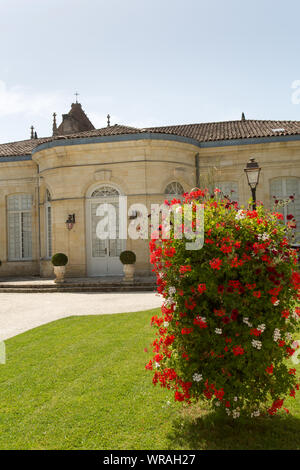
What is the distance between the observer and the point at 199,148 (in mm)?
17578

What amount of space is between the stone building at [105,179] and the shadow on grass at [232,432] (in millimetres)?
11932

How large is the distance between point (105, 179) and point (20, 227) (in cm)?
555

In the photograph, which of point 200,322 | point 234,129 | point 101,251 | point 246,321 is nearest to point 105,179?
point 101,251

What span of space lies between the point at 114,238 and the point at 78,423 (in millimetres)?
12682

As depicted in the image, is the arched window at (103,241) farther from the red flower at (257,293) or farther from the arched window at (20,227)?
the red flower at (257,293)

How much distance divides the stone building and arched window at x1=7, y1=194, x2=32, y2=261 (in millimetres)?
47

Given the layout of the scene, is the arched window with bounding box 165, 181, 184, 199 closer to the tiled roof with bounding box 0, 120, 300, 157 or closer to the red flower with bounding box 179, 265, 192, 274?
the tiled roof with bounding box 0, 120, 300, 157

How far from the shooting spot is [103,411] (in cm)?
410

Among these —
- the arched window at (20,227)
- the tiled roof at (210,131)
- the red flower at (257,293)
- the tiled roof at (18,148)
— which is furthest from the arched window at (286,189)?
the red flower at (257,293)

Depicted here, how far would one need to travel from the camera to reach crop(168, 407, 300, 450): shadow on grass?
3.32m

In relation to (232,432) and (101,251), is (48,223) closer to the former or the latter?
(101,251)

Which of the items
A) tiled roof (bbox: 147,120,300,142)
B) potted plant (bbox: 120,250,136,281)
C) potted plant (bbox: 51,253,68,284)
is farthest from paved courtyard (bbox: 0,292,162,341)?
tiled roof (bbox: 147,120,300,142)

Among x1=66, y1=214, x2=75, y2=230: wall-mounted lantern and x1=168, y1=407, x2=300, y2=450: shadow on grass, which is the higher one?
x1=66, y1=214, x2=75, y2=230: wall-mounted lantern
